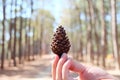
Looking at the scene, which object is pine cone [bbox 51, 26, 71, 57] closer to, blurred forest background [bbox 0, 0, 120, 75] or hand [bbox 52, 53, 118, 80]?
hand [bbox 52, 53, 118, 80]

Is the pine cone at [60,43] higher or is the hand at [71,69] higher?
the pine cone at [60,43]

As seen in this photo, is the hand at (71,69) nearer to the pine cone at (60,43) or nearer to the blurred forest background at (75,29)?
the pine cone at (60,43)

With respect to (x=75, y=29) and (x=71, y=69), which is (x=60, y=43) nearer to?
(x=71, y=69)

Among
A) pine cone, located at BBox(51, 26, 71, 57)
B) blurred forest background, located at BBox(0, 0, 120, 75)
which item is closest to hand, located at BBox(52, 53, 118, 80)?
pine cone, located at BBox(51, 26, 71, 57)

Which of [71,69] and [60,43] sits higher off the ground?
[60,43]

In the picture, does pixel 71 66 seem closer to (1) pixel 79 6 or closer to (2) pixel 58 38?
(2) pixel 58 38

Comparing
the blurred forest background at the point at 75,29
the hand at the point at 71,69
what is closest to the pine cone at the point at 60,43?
the hand at the point at 71,69

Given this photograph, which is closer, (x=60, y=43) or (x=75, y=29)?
(x=60, y=43)

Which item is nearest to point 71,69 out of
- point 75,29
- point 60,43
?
point 60,43
